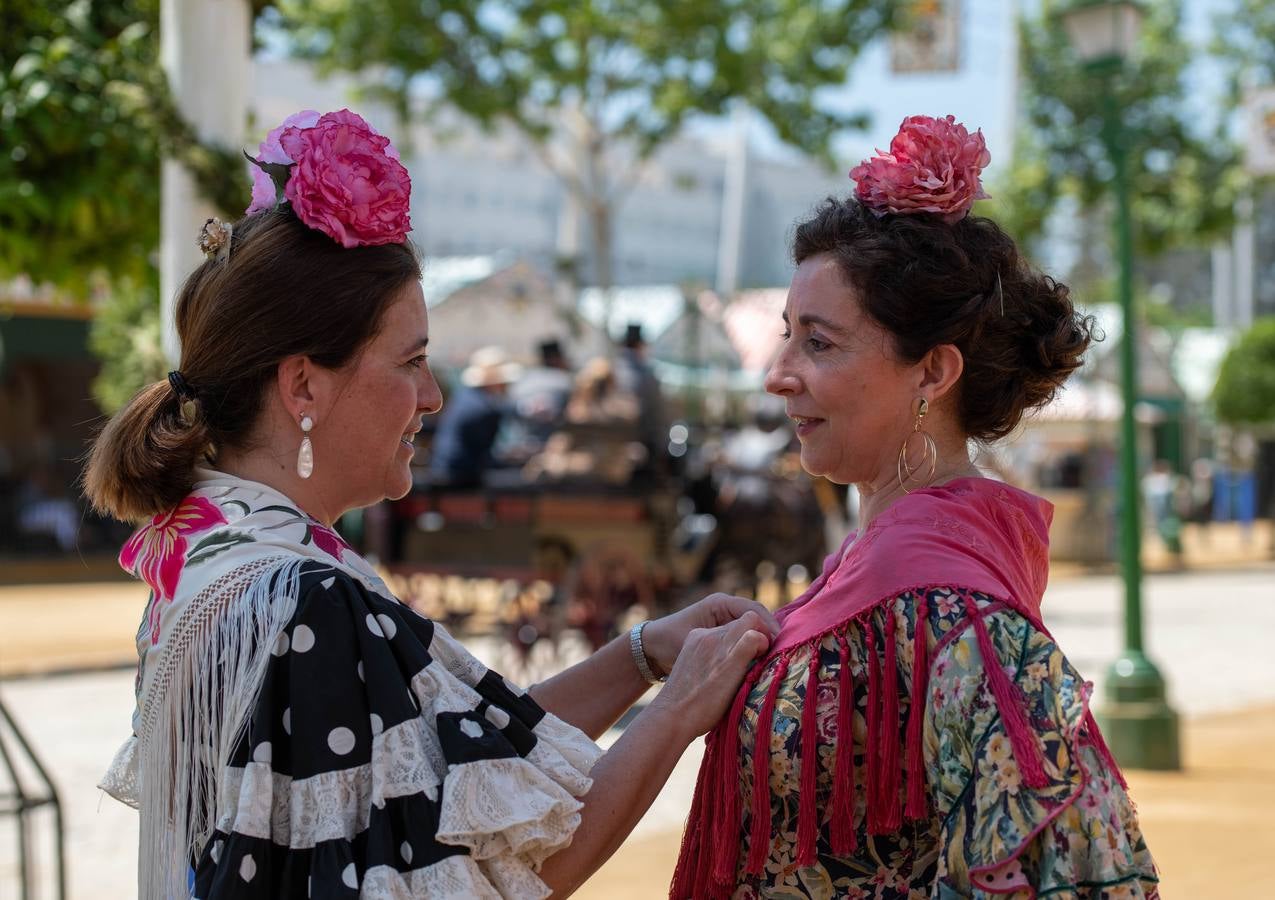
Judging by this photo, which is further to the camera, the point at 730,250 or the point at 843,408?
the point at 730,250

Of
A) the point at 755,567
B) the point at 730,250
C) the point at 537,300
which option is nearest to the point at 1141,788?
the point at 755,567

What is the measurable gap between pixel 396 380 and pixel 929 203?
76 centimetres

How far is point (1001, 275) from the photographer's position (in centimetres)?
208

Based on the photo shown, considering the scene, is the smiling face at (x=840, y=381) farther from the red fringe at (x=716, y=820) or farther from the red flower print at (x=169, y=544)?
the red flower print at (x=169, y=544)

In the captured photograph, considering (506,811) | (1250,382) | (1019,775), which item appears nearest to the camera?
(1019,775)

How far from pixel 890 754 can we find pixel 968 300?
2.03 ft

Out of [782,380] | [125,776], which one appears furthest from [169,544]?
[782,380]

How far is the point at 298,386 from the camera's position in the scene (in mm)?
2010

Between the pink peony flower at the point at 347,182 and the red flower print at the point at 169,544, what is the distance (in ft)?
1.31

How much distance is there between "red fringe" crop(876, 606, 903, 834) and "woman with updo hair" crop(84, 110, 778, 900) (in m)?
0.23

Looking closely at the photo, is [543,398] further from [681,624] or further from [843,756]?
[843,756]

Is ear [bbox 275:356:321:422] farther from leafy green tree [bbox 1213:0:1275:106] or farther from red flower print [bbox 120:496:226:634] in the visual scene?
leafy green tree [bbox 1213:0:1275:106]

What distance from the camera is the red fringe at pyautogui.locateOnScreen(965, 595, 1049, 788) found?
1722mm

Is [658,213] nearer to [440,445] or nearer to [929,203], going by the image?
[440,445]
